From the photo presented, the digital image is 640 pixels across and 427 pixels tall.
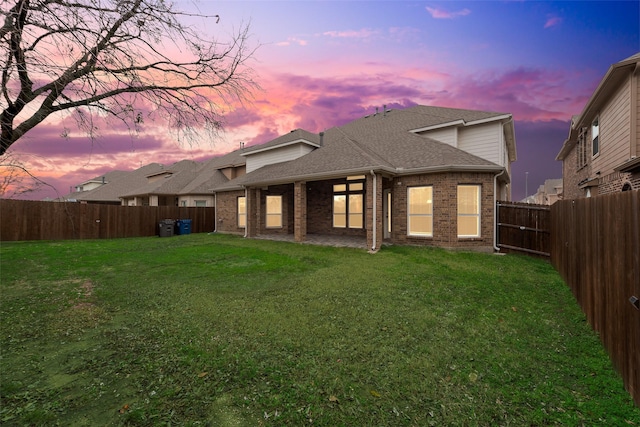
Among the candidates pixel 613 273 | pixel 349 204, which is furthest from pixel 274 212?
pixel 613 273

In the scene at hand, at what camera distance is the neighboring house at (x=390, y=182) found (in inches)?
403

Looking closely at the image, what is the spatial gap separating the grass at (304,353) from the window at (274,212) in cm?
987

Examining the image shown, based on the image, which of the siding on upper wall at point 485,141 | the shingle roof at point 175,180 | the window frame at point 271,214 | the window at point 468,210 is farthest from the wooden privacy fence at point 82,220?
the siding on upper wall at point 485,141

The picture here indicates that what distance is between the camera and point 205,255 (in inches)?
391

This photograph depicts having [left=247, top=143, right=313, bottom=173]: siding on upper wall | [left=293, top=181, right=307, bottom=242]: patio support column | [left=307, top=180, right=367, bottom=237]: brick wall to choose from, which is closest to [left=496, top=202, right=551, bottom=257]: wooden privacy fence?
[left=307, top=180, right=367, bottom=237]: brick wall

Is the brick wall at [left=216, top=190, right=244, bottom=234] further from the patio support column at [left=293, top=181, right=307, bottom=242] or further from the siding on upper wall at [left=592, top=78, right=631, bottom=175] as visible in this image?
the siding on upper wall at [left=592, top=78, right=631, bottom=175]

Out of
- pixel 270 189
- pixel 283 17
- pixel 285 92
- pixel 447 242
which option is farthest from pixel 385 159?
pixel 283 17

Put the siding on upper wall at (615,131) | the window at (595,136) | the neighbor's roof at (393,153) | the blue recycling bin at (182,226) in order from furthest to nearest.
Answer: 1. the blue recycling bin at (182,226)
2. the window at (595,136)
3. the neighbor's roof at (393,153)
4. the siding on upper wall at (615,131)

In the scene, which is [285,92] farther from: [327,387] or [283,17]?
[327,387]

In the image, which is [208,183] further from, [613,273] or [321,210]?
[613,273]

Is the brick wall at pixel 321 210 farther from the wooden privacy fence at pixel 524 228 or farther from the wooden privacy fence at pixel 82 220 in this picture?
the wooden privacy fence at pixel 82 220

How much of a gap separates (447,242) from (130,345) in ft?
33.4

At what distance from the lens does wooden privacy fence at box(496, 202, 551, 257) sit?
910 centimetres

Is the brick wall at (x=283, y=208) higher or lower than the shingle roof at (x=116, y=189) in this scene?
lower
